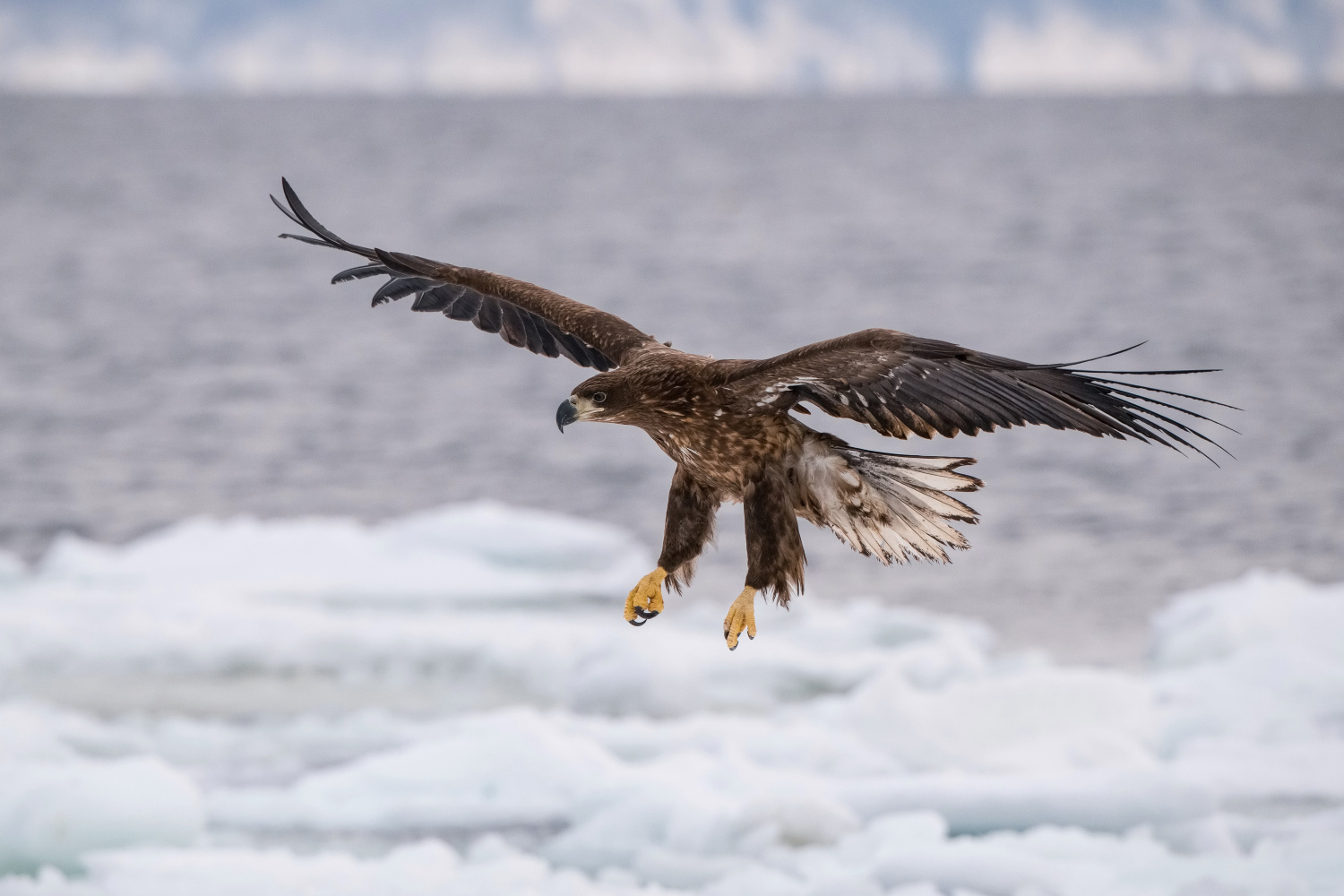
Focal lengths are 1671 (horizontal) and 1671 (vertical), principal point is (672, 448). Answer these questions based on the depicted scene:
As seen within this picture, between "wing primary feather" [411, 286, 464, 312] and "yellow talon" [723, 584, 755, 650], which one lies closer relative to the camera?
"yellow talon" [723, 584, 755, 650]

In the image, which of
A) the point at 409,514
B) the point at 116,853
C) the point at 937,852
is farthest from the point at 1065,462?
the point at 116,853

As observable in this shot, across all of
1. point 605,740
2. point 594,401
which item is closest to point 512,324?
point 594,401

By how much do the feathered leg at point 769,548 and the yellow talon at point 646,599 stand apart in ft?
0.85

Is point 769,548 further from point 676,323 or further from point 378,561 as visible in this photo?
point 676,323

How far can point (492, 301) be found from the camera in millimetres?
6535

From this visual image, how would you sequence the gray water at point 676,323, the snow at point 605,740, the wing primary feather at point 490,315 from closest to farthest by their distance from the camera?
the wing primary feather at point 490,315 → the snow at point 605,740 → the gray water at point 676,323

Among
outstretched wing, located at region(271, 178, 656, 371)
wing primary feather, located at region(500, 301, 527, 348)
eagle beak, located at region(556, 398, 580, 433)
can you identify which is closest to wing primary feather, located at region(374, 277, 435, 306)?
outstretched wing, located at region(271, 178, 656, 371)

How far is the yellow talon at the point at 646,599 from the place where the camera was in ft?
17.7

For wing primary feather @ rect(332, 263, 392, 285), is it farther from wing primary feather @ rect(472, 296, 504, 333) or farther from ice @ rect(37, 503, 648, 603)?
ice @ rect(37, 503, 648, 603)

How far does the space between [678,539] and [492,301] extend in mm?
1527

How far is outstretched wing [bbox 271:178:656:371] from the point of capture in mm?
6176

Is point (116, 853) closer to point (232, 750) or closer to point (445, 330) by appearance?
point (232, 750)

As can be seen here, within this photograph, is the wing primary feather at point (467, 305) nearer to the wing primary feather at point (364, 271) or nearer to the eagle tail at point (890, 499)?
the wing primary feather at point (364, 271)

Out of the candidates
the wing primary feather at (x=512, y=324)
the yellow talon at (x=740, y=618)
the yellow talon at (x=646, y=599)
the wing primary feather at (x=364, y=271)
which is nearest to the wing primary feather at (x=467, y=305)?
the wing primary feather at (x=512, y=324)
